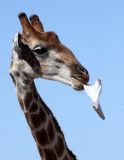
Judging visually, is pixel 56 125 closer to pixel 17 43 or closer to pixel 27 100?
pixel 27 100

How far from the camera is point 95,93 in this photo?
560 cm

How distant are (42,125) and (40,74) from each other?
726 mm

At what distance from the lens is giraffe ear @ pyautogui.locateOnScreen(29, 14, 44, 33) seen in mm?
6827

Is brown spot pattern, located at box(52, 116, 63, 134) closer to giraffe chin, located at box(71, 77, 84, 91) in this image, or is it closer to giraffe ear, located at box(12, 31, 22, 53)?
giraffe chin, located at box(71, 77, 84, 91)

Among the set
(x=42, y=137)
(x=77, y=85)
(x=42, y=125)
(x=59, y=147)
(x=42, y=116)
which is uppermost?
(x=77, y=85)

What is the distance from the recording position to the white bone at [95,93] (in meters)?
5.38

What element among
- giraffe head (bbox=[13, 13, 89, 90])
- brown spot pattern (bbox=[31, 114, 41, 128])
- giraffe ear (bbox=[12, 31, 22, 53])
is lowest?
brown spot pattern (bbox=[31, 114, 41, 128])

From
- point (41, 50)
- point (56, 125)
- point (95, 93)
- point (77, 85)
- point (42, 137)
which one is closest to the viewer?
point (95, 93)

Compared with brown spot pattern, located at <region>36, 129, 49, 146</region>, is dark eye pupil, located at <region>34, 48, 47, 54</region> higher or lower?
higher

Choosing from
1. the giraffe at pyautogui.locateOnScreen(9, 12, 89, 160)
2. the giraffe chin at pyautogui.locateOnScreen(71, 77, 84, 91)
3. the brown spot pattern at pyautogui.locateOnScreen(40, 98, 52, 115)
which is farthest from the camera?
the brown spot pattern at pyautogui.locateOnScreen(40, 98, 52, 115)

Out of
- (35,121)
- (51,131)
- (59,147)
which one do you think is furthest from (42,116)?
(59,147)

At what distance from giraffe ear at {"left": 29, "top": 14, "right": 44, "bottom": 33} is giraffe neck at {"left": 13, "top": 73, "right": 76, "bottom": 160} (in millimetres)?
933

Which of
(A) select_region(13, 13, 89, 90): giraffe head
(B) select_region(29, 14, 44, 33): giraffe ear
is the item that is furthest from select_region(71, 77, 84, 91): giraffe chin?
(B) select_region(29, 14, 44, 33): giraffe ear

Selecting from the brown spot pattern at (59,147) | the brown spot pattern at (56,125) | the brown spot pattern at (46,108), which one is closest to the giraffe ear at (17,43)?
the brown spot pattern at (46,108)
